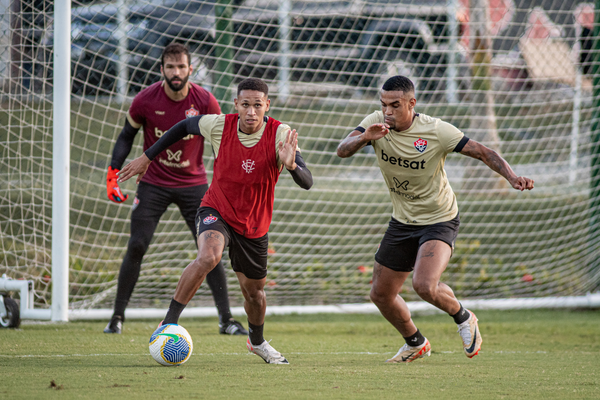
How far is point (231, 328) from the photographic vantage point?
624 centimetres

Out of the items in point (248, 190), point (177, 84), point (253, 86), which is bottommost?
point (248, 190)

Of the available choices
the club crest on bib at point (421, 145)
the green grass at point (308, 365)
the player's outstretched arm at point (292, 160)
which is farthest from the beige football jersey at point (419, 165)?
the green grass at point (308, 365)

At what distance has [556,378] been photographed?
13.5 ft

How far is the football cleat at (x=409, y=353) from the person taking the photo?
16.3 feet

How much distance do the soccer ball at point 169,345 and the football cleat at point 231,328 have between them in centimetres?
204

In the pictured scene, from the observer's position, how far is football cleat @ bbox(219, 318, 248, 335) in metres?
6.23

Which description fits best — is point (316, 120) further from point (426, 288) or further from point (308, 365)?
point (308, 365)

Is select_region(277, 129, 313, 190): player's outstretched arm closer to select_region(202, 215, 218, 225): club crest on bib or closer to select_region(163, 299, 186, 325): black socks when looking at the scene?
select_region(202, 215, 218, 225): club crest on bib

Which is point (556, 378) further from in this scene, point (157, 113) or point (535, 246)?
point (535, 246)

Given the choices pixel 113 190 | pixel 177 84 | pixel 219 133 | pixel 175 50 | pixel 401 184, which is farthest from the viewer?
pixel 177 84

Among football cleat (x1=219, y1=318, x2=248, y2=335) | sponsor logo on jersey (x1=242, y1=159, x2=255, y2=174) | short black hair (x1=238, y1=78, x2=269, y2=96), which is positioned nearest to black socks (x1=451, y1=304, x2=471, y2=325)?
sponsor logo on jersey (x1=242, y1=159, x2=255, y2=174)

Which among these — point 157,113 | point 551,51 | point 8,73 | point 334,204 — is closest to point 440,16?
point 551,51

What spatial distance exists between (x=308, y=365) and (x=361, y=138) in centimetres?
157

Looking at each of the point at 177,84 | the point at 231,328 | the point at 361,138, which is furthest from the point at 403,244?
the point at 177,84
